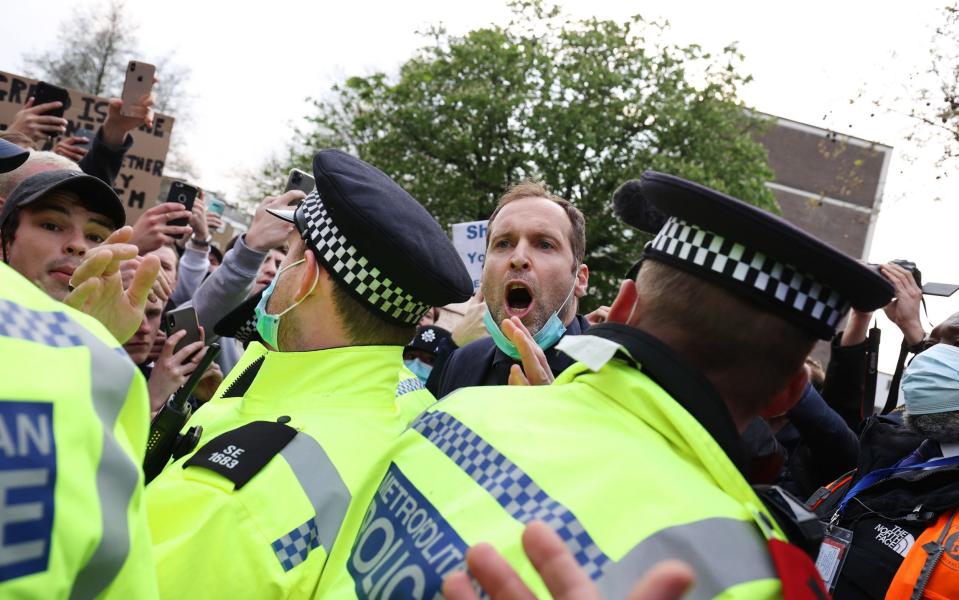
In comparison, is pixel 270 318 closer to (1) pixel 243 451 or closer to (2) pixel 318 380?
(2) pixel 318 380

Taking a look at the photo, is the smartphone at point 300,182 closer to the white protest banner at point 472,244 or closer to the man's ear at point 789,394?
the white protest banner at point 472,244

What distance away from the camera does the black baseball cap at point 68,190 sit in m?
3.05

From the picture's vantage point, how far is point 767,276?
1399 mm

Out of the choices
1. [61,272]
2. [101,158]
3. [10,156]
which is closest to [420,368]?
[101,158]

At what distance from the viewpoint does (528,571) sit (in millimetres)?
1188

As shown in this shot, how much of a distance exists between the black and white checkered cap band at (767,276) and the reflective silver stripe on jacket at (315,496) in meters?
1.00

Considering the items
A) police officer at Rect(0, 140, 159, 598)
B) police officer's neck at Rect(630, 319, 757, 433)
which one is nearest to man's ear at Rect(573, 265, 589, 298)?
police officer's neck at Rect(630, 319, 757, 433)

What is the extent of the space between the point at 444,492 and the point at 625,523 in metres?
0.33

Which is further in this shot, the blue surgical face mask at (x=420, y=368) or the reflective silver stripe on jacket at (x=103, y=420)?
the blue surgical face mask at (x=420, y=368)

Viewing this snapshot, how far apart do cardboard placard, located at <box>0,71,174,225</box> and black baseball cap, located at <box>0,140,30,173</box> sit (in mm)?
4995

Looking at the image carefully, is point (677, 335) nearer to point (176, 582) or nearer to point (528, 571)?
point (528, 571)

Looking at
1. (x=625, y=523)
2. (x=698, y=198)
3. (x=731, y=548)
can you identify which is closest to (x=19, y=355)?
(x=625, y=523)

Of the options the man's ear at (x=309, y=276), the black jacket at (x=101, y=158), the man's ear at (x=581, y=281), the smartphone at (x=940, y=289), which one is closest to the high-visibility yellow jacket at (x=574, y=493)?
the man's ear at (x=309, y=276)

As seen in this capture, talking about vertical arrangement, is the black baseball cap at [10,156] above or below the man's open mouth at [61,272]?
above
